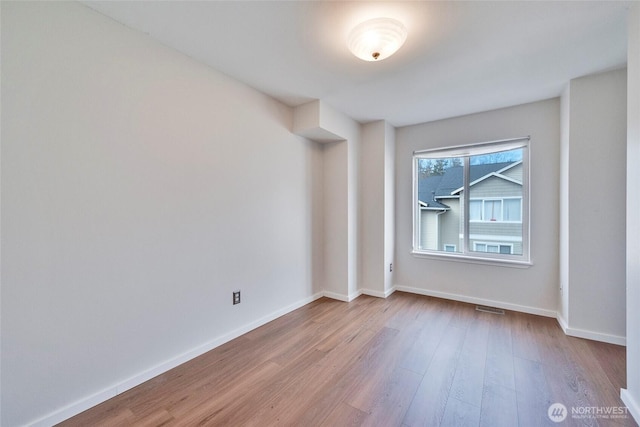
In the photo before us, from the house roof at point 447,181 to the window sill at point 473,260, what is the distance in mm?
670

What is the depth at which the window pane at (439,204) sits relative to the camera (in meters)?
3.44

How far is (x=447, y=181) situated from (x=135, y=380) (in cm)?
382

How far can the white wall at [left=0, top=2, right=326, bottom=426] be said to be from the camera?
51.4 inches

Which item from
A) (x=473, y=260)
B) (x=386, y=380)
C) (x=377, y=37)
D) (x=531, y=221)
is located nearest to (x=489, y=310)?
(x=473, y=260)

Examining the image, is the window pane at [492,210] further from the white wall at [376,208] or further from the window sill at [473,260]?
the white wall at [376,208]

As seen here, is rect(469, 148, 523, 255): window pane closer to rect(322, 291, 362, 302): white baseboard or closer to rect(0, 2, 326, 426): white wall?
rect(322, 291, 362, 302): white baseboard

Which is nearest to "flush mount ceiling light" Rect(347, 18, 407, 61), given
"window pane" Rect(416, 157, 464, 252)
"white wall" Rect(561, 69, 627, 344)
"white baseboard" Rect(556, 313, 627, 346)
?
"white wall" Rect(561, 69, 627, 344)

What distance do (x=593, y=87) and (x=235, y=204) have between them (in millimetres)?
3360

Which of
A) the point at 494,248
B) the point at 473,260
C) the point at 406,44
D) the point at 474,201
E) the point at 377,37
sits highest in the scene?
the point at 406,44

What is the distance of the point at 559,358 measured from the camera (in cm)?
201

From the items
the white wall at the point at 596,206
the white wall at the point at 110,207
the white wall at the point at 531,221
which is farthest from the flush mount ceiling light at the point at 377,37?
the white wall at the point at 531,221

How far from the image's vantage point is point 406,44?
1.85 meters

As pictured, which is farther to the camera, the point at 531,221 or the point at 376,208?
the point at 376,208

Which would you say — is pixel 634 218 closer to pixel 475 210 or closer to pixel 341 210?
pixel 475 210
